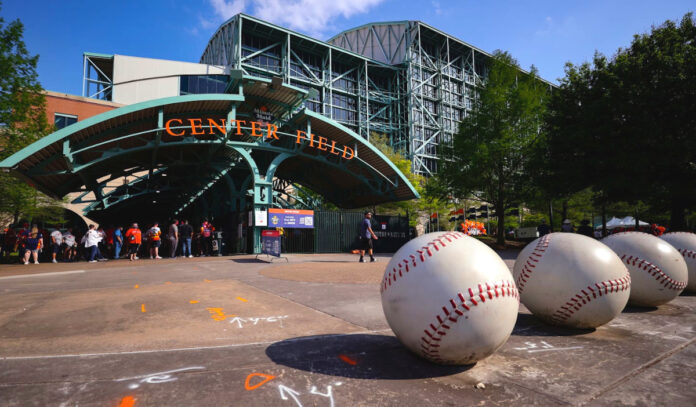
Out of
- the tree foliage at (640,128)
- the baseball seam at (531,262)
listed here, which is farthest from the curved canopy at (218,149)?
the baseball seam at (531,262)

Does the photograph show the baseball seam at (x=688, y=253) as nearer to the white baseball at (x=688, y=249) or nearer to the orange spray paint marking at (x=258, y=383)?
the white baseball at (x=688, y=249)

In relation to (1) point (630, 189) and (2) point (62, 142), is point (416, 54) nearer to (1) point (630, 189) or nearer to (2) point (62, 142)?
(1) point (630, 189)

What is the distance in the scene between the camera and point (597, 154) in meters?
20.4

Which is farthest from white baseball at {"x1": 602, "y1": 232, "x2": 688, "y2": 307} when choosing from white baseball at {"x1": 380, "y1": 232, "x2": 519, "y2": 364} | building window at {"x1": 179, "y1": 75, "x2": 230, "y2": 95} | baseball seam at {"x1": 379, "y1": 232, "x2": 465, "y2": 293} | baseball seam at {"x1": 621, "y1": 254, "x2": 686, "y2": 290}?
building window at {"x1": 179, "y1": 75, "x2": 230, "y2": 95}

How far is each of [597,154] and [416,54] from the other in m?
38.9

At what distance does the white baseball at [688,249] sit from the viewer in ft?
23.6

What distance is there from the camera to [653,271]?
588cm

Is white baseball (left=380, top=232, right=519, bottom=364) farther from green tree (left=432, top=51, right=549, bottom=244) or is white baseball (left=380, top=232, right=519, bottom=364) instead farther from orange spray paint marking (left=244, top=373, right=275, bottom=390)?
green tree (left=432, top=51, right=549, bottom=244)

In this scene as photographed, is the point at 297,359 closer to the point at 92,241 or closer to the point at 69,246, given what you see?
the point at 92,241

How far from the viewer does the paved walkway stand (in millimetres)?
2777

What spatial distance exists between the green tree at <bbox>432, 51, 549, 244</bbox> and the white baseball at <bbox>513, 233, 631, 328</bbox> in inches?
861

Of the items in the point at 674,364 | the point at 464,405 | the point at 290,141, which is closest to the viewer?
the point at 464,405

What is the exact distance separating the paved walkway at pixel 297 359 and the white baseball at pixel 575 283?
27 cm

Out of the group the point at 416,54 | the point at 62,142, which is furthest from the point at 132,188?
the point at 416,54
